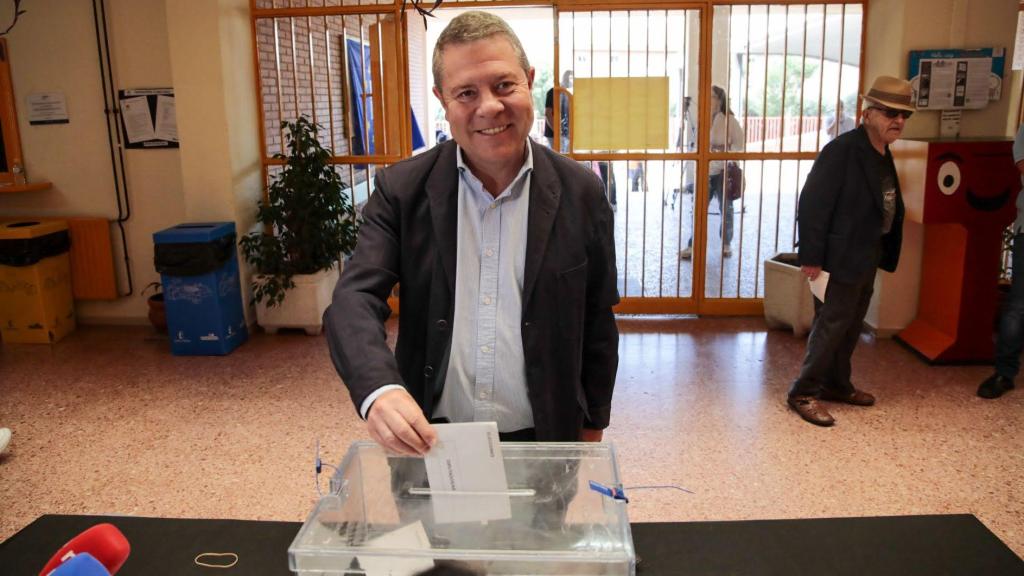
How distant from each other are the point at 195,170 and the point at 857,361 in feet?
15.5

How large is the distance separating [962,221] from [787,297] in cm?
120

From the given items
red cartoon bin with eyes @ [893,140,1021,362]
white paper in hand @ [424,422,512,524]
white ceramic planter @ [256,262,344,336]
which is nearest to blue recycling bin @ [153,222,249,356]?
white ceramic planter @ [256,262,344,336]

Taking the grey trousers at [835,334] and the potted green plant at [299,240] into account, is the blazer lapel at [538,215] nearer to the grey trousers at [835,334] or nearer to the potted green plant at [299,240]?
the grey trousers at [835,334]

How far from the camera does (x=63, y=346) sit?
225 inches

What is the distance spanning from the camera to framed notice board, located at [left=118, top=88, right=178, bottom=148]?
5.77 m

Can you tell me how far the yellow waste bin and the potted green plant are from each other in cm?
144

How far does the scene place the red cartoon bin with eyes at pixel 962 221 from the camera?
4.66m

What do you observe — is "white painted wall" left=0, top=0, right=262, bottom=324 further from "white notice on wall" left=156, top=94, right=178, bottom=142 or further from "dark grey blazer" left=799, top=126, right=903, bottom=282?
"dark grey blazer" left=799, top=126, right=903, bottom=282

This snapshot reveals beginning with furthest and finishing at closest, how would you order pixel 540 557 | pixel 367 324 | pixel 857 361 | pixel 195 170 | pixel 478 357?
pixel 195 170, pixel 857 361, pixel 478 357, pixel 367 324, pixel 540 557

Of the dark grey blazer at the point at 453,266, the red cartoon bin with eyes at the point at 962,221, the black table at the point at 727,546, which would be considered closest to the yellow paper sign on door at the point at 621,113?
the red cartoon bin with eyes at the point at 962,221

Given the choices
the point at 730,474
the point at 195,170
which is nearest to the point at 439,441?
the point at 730,474

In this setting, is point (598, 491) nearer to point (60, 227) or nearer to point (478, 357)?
point (478, 357)

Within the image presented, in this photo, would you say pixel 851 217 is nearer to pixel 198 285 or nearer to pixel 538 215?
pixel 538 215

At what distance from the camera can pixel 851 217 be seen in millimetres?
3994
